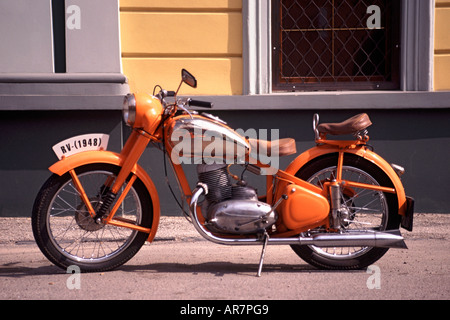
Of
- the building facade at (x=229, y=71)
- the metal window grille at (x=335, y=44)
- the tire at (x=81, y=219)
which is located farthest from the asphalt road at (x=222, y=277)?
the metal window grille at (x=335, y=44)

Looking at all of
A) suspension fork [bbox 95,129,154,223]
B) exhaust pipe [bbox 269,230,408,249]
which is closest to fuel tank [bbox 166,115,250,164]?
suspension fork [bbox 95,129,154,223]

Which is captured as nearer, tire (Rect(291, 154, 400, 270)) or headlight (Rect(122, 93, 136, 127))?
Result: headlight (Rect(122, 93, 136, 127))

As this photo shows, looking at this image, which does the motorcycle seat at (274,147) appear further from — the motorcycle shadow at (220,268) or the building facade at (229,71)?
the building facade at (229,71)

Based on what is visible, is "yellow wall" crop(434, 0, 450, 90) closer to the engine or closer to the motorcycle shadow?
the motorcycle shadow

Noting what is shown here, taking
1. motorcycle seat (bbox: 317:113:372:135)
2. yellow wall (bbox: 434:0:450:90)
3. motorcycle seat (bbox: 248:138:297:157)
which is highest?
yellow wall (bbox: 434:0:450:90)

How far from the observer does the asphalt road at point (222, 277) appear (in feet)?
12.7

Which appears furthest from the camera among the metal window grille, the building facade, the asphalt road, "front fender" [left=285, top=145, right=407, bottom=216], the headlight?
the metal window grille

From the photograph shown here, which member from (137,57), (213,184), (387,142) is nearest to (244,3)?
(137,57)

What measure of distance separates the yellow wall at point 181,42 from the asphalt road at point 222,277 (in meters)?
1.83

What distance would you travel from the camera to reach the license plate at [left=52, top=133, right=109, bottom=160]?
4.25 m

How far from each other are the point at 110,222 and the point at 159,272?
0.52 m

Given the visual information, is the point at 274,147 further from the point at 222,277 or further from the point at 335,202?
the point at 222,277

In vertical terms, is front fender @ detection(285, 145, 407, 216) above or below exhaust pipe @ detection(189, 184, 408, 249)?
above
